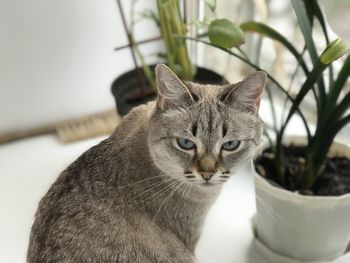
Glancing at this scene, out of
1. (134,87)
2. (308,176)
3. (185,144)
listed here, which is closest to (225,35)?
(185,144)

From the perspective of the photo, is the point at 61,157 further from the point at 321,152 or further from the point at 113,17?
the point at 321,152

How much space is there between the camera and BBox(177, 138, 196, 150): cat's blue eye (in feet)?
3.01

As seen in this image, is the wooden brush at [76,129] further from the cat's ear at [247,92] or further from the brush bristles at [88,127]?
the cat's ear at [247,92]

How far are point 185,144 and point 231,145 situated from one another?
3.5 inches

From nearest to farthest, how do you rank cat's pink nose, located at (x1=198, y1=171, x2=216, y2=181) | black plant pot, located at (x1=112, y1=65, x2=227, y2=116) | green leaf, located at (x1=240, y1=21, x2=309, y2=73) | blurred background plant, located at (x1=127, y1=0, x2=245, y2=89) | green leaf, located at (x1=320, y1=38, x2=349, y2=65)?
green leaf, located at (x1=320, y1=38, x2=349, y2=65), cat's pink nose, located at (x1=198, y1=171, x2=216, y2=181), green leaf, located at (x1=240, y1=21, x2=309, y2=73), blurred background plant, located at (x1=127, y1=0, x2=245, y2=89), black plant pot, located at (x1=112, y1=65, x2=227, y2=116)

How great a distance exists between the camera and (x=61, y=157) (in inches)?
56.6

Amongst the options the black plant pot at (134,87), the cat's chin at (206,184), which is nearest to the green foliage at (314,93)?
the cat's chin at (206,184)

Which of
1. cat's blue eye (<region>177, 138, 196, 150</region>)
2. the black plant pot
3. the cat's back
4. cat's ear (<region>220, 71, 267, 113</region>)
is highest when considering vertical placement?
cat's ear (<region>220, 71, 267, 113</region>)

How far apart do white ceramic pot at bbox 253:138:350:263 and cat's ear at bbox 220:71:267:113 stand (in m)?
0.22

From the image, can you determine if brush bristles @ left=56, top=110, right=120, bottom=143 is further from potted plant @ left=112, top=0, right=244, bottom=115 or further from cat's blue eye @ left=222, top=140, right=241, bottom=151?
cat's blue eye @ left=222, top=140, right=241, bottom=151

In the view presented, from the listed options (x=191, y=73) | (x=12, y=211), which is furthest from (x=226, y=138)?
(x=12, y=211)

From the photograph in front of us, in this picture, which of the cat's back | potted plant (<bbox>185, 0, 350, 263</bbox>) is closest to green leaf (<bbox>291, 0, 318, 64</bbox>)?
potted plant (<bbox>185, 0, 350, 263</bbox>)

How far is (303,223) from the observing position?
104 cm

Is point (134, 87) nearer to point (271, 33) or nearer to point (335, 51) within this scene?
point (271, 33)
